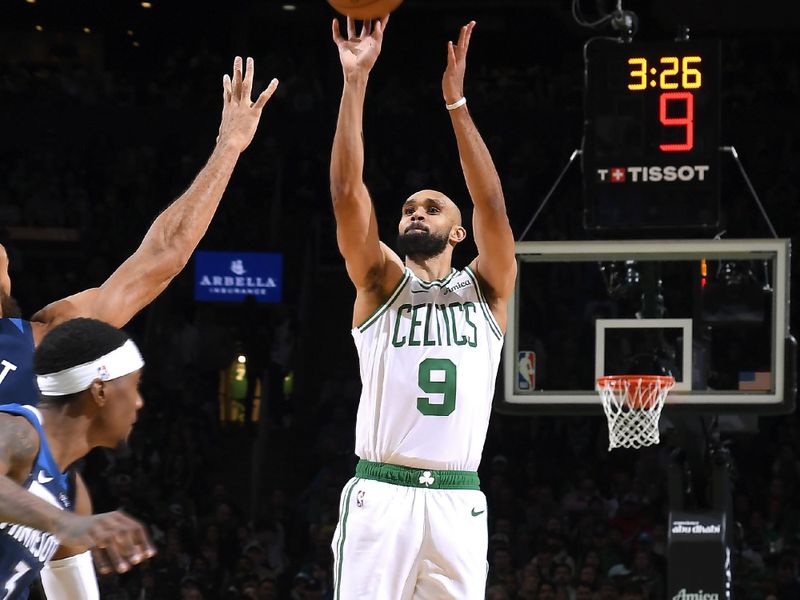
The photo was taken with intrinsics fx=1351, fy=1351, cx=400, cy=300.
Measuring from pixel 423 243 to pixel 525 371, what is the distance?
10.3 feet

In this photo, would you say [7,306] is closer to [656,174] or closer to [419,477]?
[419,477]

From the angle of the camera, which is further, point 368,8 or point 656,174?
point 656,174

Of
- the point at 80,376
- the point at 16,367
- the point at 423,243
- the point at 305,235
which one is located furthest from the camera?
the point at 305,235

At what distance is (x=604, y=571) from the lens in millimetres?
11203

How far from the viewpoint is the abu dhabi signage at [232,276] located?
16.2 m

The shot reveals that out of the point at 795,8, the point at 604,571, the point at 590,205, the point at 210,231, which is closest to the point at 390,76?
the point at 210,231

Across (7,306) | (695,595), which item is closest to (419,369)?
(7,306)

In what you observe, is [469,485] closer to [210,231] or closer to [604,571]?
[604,571]

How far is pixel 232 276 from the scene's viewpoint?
16.3 meters

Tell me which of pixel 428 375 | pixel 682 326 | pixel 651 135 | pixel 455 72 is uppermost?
pixel 651 135

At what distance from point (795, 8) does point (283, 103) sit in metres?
6.55

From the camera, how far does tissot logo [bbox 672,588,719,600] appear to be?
8562mm

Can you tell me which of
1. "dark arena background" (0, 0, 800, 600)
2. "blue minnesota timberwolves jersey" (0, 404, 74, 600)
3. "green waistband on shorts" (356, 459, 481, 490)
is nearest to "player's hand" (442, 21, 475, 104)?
"green waistband on shorts" (356, 459, 481, 490)

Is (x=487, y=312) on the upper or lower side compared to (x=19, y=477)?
upper
